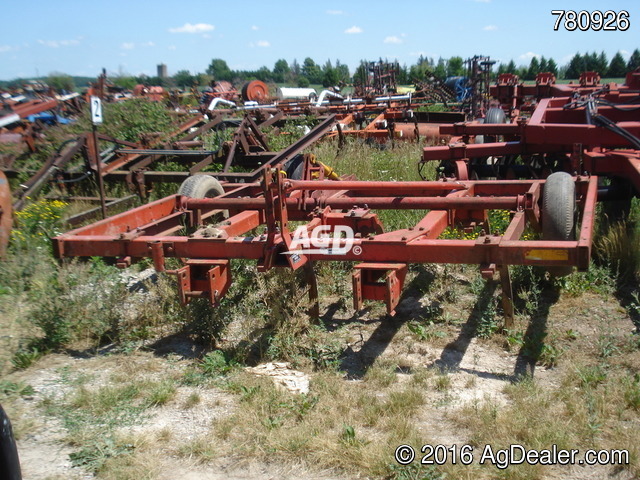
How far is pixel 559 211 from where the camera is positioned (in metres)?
4.41

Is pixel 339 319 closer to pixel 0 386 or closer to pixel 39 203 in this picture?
pixel 0 386

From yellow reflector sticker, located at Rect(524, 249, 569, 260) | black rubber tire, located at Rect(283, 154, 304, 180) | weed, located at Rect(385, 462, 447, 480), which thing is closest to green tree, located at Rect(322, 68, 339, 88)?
black rubber tire, located at Rect(283, 154, 304, 180)

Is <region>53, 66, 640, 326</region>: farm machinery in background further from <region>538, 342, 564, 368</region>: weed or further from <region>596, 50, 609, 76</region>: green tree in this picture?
<region>596, 50, 609, 76</region>: green tree

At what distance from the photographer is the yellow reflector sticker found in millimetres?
3559

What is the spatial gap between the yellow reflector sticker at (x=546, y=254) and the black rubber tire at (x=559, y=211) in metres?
0.86

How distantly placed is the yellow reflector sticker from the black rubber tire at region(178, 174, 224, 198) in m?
3.16

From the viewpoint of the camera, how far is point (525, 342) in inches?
167

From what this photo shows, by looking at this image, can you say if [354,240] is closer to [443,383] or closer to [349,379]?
[349,379]

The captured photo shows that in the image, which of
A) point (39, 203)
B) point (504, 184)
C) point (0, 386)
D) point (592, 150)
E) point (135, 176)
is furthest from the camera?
point (135, 176)

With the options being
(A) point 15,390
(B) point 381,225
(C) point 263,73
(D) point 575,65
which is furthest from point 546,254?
(C) point 263,73

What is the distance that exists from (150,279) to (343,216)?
2.22 meters

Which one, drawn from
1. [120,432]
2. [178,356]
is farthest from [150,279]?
[120,432]

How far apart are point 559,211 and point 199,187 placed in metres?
3.16

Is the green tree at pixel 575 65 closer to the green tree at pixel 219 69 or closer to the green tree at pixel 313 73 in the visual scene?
the green tree at pixel 313 73
